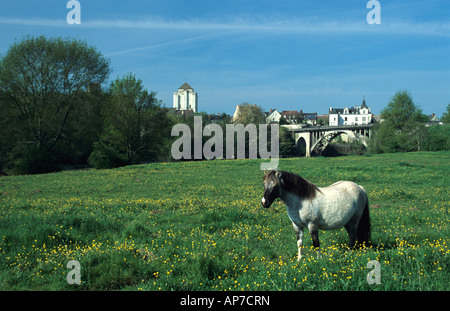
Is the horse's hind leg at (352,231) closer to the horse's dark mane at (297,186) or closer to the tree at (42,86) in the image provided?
the horse's dark mane at (297,186)

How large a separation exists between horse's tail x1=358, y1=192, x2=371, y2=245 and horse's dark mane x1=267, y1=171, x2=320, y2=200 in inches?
60.4

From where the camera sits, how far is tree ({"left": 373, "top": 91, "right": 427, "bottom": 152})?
8012 cm

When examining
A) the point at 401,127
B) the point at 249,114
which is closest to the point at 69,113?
the point at 249,114

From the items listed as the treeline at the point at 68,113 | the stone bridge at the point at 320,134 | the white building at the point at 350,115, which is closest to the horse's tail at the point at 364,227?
the treeline at the point at 68,113

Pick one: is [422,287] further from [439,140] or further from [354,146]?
[354,146]

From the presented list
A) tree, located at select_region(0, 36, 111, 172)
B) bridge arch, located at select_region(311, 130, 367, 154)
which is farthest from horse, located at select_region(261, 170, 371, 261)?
bridge arch, located at select_region(311, 130, 367, 154)

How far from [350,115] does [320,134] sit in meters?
90.4

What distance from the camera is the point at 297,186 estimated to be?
22.8ft

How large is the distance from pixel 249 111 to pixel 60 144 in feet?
201

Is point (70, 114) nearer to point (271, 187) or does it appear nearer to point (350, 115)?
point (271, 187)

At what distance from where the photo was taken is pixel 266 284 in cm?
548

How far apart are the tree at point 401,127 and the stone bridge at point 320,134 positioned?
651 cm

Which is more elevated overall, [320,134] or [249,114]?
[249,114]
